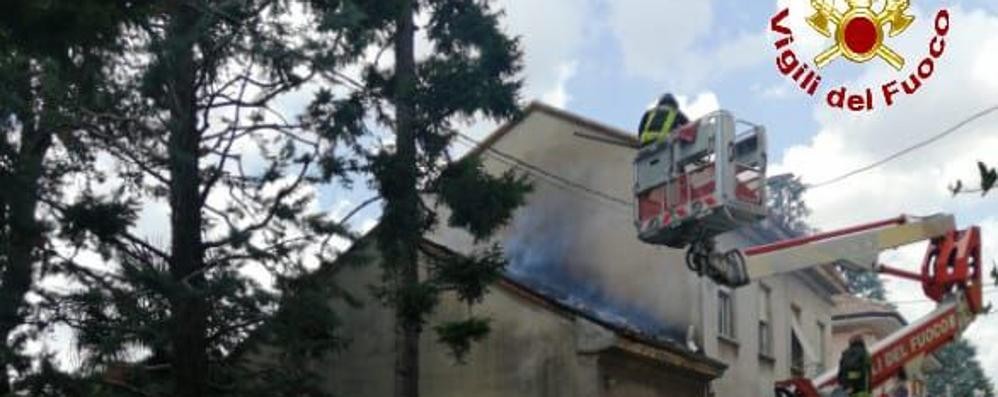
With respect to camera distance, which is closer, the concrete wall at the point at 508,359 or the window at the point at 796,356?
the concrete wall at the point at 508,359

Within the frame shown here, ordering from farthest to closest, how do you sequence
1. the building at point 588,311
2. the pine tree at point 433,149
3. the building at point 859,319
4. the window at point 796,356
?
1. the building at point 859,319
2. the window at point 796,356
3. the building at point 588,311
4. the pine tree at point 433,149

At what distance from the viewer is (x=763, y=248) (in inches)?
576

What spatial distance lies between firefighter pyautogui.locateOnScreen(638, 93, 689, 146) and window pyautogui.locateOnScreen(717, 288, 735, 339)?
10.8m

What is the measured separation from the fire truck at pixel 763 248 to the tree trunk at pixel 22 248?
20.7 ft

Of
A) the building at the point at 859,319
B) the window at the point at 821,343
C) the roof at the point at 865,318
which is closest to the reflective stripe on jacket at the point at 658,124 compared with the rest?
the window at the point at 821,343

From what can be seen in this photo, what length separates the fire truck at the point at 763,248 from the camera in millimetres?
12766

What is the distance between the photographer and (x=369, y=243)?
18.2m

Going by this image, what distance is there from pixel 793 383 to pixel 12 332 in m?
8.45

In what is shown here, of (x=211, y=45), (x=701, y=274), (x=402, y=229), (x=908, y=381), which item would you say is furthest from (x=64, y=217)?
(x=908, y=381)

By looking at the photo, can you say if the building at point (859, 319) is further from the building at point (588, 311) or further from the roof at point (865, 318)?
the building at point (588, 311)

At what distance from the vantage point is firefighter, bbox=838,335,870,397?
1248 cm

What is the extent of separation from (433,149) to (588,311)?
5431 millimetres

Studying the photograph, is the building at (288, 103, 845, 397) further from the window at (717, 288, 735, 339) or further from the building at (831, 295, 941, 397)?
the building at (831, 295, 941, 397)

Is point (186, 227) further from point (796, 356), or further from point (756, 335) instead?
point (796, 356)
